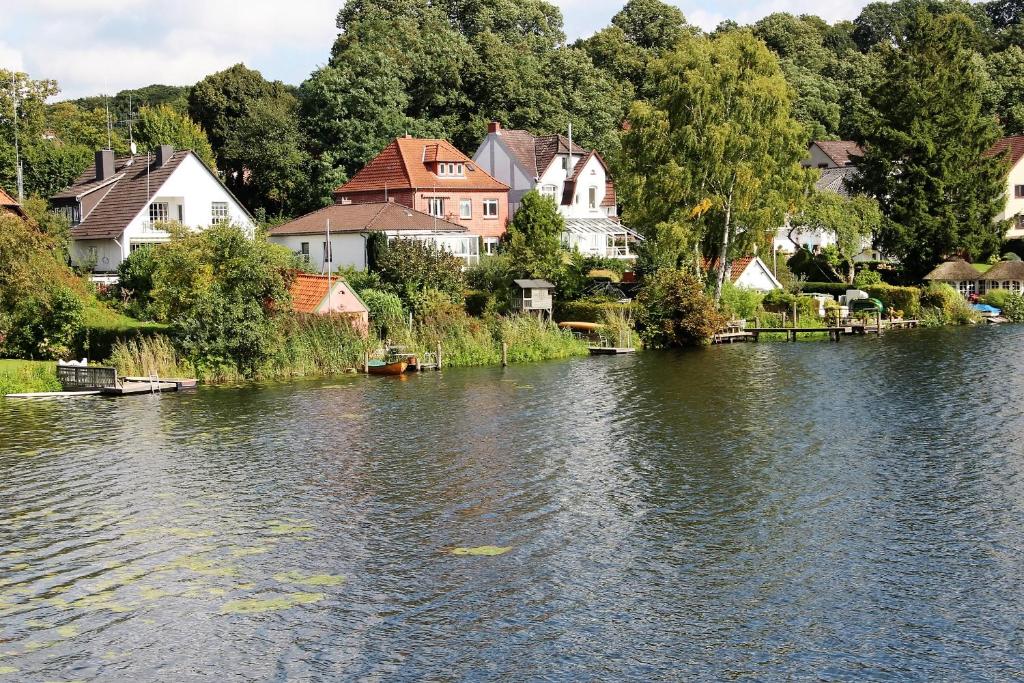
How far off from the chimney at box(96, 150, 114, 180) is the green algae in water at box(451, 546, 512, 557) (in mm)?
60882

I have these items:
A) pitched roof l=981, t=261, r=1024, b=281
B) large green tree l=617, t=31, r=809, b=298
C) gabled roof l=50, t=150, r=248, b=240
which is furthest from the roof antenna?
pitched roof l=981, t=261, r=1024, b=281

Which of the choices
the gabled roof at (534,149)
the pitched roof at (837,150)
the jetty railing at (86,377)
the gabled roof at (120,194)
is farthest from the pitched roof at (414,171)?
the pitched roof at (837,150)

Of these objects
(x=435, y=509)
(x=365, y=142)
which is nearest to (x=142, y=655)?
(x=435, y=509)

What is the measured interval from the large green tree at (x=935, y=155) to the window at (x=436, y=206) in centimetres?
3175

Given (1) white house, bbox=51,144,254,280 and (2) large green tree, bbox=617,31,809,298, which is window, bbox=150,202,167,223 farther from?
(2) large green tree, bbox=617,31,809,298

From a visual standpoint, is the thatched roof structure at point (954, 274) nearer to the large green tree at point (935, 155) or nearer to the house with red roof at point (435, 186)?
the large green tree at point (935, 155)

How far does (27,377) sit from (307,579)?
97.8ft

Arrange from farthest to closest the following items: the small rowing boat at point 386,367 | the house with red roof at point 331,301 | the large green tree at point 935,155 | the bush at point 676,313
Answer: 1. the large green tree at point 935,155
2. the bush at point 676,313
3. the house with red roof at point 331,301
4. the small rowing boat at point 386,367

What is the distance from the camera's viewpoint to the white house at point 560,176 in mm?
85438

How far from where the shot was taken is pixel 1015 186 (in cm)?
9838

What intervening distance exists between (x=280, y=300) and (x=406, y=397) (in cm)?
961

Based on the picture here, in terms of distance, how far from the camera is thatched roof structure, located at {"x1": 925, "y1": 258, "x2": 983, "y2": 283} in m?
80.6

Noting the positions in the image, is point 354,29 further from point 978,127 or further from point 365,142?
point 978,127

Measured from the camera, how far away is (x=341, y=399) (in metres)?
47.4
